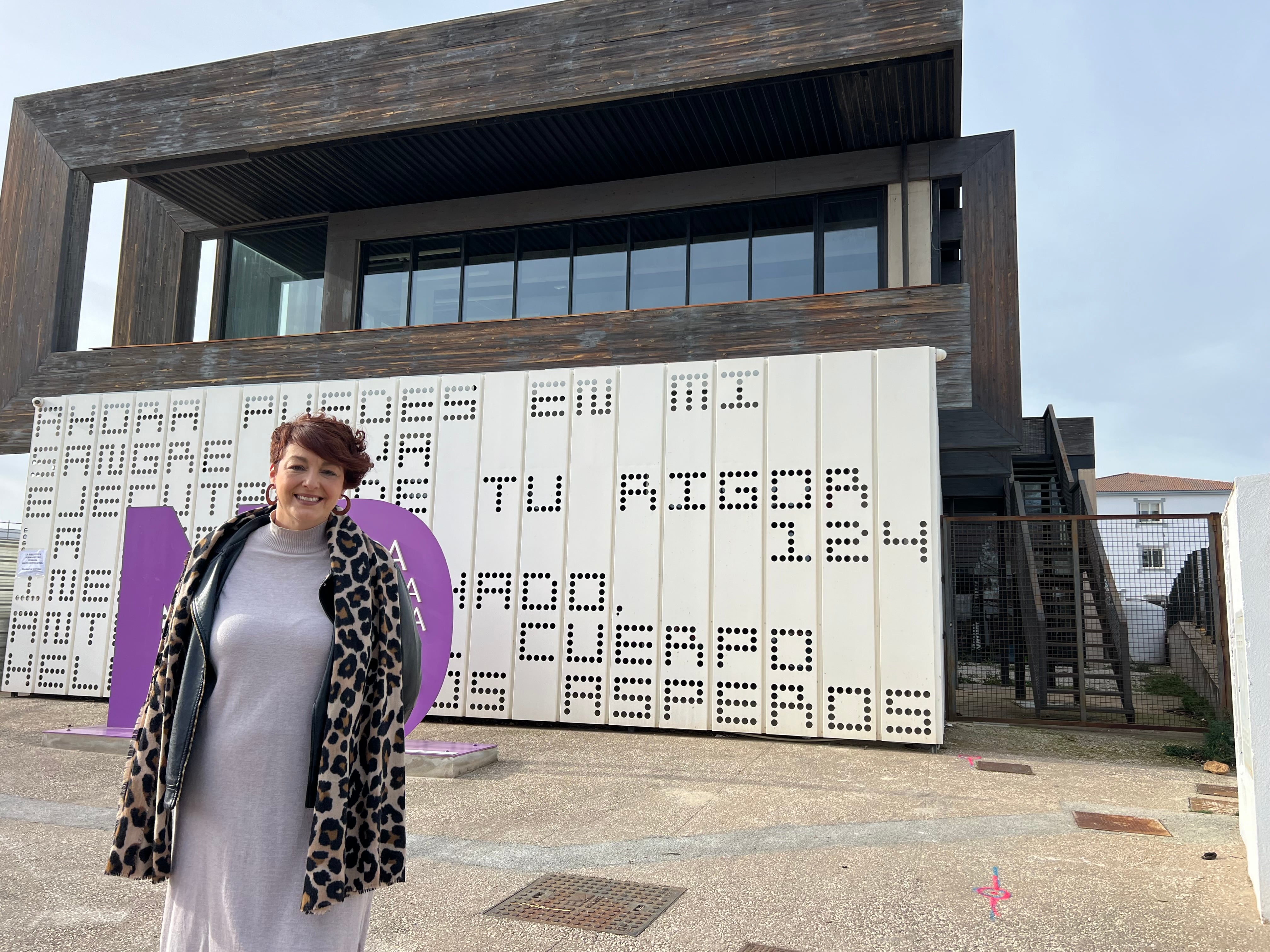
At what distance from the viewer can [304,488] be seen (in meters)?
2.42

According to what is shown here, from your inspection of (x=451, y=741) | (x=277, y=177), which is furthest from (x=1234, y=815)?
(x=277, y=177)

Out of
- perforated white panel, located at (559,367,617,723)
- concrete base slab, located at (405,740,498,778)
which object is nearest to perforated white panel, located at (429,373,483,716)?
perforated white panel, located at (559,367,617,723)

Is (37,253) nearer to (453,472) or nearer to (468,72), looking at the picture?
(468,72)

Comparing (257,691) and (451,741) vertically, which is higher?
(257,691)

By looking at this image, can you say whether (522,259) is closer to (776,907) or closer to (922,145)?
(922,145)

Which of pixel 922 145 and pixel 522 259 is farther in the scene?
pixel 522 259

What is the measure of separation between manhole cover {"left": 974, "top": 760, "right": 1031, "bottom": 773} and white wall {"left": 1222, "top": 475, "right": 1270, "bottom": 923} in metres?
2.96

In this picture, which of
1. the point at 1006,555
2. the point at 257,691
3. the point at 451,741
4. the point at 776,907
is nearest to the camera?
the point at 257,691

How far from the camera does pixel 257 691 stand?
7.33 feet

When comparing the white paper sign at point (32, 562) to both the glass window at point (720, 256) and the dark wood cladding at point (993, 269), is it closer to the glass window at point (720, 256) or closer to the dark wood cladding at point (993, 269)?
the glass window at point (720, 256)

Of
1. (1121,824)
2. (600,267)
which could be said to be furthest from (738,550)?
(600,267)

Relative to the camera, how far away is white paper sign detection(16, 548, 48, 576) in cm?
1127

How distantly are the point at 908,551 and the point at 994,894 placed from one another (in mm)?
4469

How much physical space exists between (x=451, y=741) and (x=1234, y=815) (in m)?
6.26
